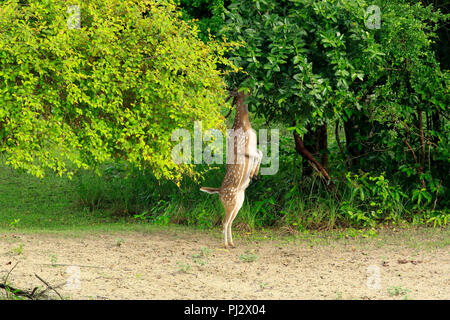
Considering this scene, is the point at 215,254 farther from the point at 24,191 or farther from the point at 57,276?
the point at 24,191

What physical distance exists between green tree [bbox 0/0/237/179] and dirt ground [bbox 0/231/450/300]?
3.24ft

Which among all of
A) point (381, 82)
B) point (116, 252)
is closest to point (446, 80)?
point (381, 82)

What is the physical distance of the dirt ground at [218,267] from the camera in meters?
5.53

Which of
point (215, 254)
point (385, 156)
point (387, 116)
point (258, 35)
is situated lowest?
point (215, 254)

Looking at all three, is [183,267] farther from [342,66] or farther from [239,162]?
[342,66]

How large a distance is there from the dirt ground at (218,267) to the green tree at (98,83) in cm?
99

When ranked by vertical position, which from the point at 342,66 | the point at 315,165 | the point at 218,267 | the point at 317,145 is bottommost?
the point at 218,267

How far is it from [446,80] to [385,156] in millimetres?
1492

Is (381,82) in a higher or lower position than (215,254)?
higher

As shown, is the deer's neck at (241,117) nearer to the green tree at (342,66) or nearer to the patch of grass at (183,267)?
the green tree at (342,66)

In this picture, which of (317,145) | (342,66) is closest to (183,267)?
(342,66)

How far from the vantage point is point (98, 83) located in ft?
22.5

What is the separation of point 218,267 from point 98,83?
7.80 ft

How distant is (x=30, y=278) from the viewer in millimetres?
5746
